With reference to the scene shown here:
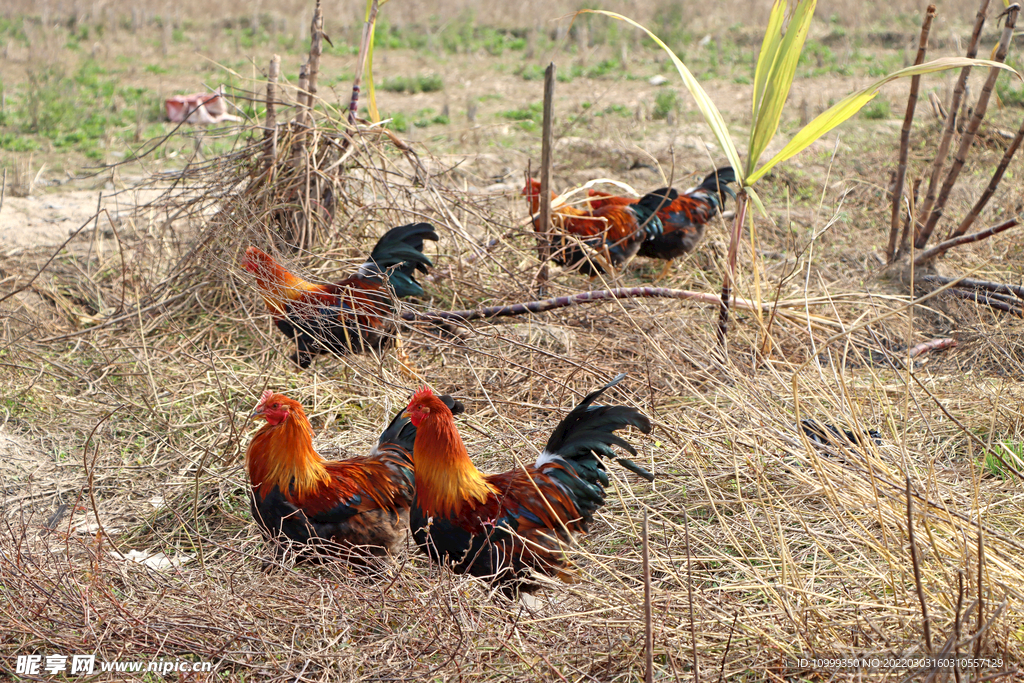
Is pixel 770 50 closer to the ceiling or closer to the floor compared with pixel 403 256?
closer to the ceiling

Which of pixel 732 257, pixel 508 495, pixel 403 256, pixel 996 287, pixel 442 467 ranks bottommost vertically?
pixel 508 495

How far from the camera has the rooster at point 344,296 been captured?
407 centimetres

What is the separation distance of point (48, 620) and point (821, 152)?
8.18 metres

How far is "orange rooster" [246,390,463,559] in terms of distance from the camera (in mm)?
2768

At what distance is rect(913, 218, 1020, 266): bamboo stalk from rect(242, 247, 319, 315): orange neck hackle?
3.88 m

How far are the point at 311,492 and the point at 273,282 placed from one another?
1.69 m

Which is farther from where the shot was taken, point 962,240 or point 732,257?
point 962,240

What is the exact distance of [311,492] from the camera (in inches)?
109

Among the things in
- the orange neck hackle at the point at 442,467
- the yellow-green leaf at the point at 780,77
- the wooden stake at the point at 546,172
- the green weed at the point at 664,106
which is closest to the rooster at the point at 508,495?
the orange neck hackle at the point at 442,467

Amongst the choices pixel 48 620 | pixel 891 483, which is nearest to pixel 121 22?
pixel 48 620

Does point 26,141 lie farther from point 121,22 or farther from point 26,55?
point 121,22

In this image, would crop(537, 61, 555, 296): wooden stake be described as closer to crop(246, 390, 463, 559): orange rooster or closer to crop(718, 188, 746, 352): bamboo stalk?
crop(718, 188, 746, 352): bamboo stalk

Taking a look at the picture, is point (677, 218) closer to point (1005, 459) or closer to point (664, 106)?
point (1005, 459)

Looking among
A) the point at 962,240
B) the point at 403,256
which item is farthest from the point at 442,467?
the point at 962,240
